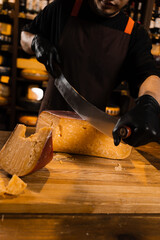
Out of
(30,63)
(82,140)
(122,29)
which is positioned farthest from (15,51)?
(82,140)

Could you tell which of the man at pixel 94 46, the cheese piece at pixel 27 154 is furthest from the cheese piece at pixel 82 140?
the man at pixel 94 46

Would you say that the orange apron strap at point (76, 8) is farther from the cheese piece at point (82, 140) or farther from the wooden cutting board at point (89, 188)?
the wooden cutting board at point (89, 188)

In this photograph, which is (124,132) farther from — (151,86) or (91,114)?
(151,86)

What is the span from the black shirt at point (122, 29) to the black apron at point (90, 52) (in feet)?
0.11

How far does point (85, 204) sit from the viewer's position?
75 cm

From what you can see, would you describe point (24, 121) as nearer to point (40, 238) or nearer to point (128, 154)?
point (128, 154)

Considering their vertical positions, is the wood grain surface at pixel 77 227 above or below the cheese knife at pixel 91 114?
below

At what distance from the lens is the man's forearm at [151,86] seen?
1.11 meters

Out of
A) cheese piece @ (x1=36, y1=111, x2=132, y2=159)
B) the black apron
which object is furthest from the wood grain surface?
the black apron

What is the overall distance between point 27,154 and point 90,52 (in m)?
0.88

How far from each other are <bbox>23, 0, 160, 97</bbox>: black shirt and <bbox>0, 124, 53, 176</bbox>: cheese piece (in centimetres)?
77

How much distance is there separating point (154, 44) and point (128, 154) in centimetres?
219

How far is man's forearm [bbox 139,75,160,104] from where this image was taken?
3.64ft

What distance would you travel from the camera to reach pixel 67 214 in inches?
28.6
